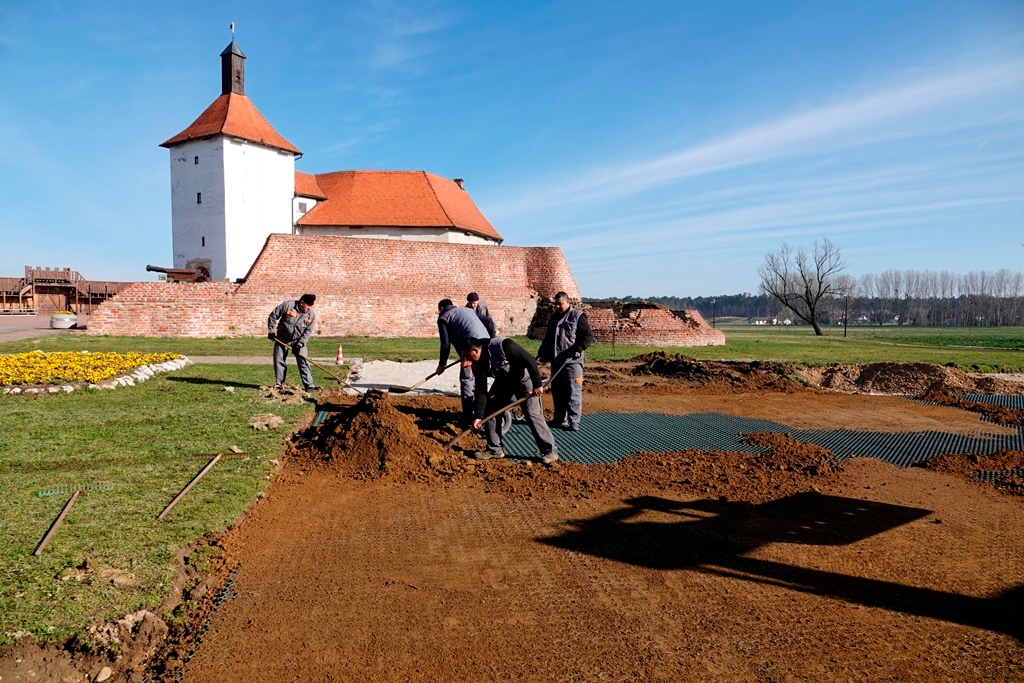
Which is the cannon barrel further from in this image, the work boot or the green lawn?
the work boot

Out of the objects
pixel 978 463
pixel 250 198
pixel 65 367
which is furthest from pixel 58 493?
pixel 250 198

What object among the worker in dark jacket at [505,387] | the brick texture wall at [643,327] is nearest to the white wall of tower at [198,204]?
the brick texture wall at [643,327]

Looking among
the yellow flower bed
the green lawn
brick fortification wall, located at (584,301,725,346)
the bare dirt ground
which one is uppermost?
brick fortification wall, located at (584,301,725,346)

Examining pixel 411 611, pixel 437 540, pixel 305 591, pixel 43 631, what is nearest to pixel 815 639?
pixel 411 611

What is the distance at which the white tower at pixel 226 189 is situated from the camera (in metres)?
31.5

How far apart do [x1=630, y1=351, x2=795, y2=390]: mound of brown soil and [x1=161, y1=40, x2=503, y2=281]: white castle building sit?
2072 centimetres

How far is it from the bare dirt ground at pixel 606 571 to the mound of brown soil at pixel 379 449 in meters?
0.03

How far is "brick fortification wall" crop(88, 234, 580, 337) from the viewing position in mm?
22891

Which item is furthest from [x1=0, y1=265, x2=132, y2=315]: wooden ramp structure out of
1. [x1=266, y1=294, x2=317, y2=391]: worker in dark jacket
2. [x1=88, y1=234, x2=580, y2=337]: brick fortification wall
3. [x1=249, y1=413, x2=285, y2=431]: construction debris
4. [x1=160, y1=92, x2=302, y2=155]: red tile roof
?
[x1=249, y1=413, x2=285, y2=431]: construction debris

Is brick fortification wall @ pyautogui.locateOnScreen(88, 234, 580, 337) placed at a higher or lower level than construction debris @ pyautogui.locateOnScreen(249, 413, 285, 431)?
higher

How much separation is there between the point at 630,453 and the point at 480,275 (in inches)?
867

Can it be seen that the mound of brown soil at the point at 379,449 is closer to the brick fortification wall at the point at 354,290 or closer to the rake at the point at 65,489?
the rake at the point at 65,489

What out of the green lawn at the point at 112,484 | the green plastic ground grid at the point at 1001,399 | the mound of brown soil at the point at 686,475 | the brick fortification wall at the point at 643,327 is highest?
the brick fortification wall at the point at 643,327

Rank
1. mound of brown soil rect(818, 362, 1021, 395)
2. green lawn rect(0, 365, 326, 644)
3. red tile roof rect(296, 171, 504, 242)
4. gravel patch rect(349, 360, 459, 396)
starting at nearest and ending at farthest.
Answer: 1. green lawn rect(0, 365, 326, 644)
2. gravel patch rect(349, 360, 459, 396)
3. mound of brown soil rect(818, 362, 1021, 395)
4. red tile roof rect(296, 171, 504, 242)
